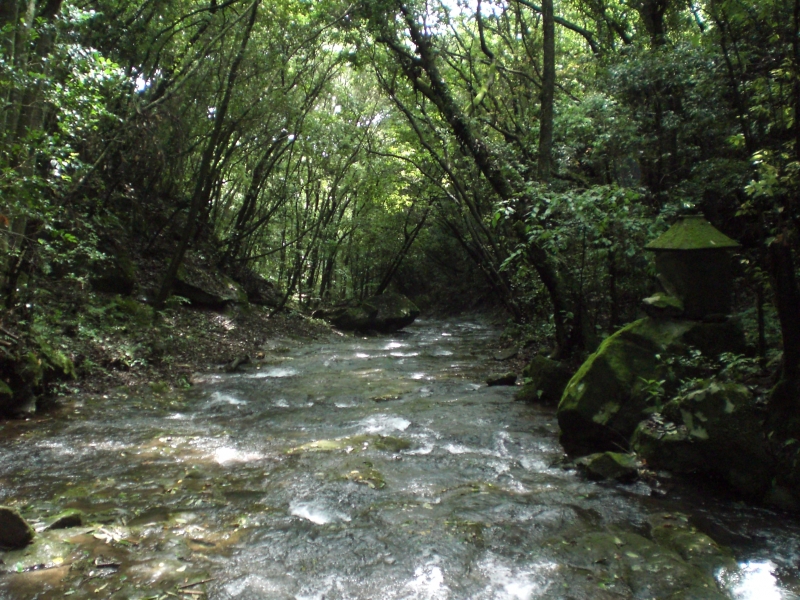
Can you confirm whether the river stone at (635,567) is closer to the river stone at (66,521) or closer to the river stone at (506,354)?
the river stone at (66,521)

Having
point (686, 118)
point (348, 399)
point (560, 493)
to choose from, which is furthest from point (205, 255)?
point (560, 493)

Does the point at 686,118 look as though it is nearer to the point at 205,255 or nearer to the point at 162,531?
the point at 162,531

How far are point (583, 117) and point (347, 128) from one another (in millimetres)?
11065

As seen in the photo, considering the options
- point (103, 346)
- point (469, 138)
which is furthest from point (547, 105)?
point (103, 346)

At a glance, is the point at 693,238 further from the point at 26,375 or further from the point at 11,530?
the point at 26,375

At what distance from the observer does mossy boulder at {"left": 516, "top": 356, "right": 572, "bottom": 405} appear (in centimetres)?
865

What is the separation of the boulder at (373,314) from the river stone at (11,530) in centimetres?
1911

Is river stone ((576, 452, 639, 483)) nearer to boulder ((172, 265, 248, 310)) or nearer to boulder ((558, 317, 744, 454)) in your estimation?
Answer: boulder ((558, 317, 744, 454))

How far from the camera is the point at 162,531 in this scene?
396cm

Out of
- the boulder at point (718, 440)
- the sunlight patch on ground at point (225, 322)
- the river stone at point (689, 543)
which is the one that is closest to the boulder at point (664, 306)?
the boulder at point (718, 440)

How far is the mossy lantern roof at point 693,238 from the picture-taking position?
20.4 feet

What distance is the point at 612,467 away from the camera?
518 cm

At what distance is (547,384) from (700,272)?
3125 millimetres

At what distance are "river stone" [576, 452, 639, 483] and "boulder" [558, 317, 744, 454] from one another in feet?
1.75
